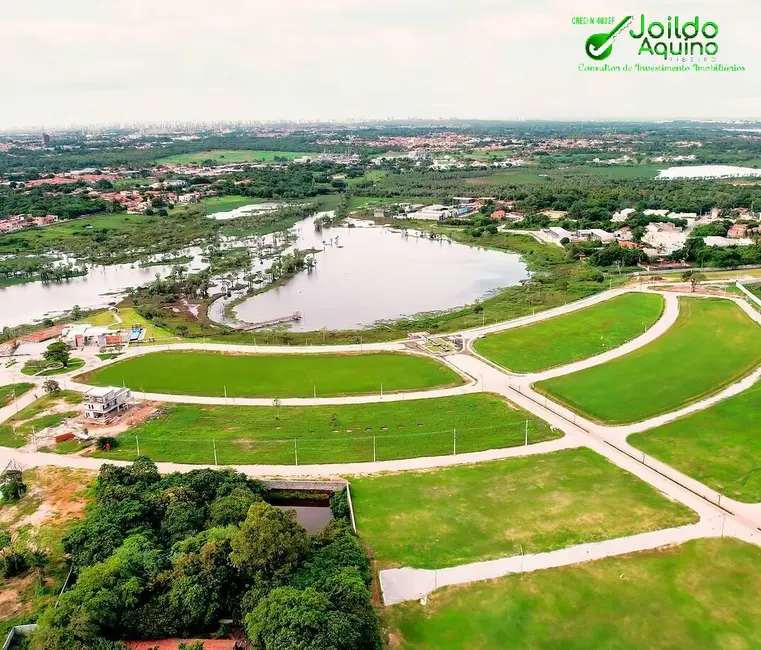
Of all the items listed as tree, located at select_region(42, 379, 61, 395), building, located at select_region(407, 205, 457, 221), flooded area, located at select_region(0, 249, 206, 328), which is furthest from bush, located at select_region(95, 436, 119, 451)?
building, located at select_region(407, 205, 457, 221)

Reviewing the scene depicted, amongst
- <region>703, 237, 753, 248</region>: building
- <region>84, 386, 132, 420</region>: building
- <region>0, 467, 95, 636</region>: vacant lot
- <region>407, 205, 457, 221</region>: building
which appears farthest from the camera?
<region>407, 205, 457, 221</region>: building

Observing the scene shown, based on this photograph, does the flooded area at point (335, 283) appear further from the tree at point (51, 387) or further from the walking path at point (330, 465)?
the walking path at point (330, 465)

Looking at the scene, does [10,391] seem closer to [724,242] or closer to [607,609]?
[607,609]

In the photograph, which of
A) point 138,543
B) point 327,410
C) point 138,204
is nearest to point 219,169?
point 138,204

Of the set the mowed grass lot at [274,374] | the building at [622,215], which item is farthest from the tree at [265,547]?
the building at [622,215]

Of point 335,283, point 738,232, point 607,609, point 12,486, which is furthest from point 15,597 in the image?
point 738,232

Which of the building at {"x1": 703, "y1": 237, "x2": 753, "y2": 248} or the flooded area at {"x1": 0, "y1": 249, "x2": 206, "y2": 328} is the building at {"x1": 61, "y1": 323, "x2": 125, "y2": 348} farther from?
the building at {"x1": 703, "y1": 237, "x2": 753, "y2": 248}

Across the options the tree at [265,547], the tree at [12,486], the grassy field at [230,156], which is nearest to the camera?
the tree at [265,547]
